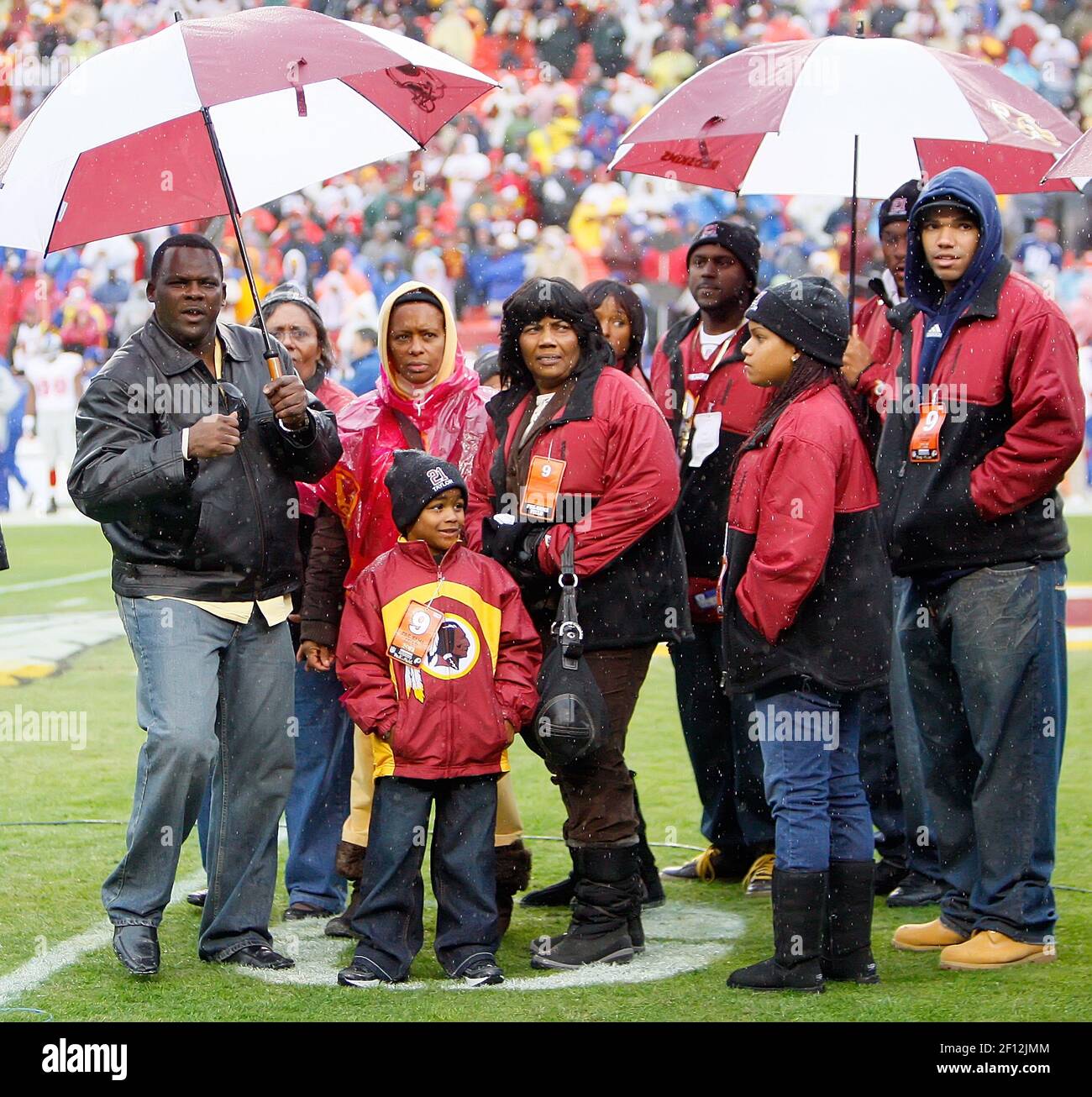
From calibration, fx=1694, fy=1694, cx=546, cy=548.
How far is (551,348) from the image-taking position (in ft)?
15.8

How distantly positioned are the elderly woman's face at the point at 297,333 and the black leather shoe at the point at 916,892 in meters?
2.61

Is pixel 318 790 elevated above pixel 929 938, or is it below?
above

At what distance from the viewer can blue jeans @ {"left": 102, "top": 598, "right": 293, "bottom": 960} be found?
452cm

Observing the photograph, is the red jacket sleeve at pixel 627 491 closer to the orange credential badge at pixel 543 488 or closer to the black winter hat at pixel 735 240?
the orange credential badge at pixel 543 488

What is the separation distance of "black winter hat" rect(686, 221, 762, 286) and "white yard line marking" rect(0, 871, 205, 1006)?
289 centimetres

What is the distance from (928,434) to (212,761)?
2.16 m

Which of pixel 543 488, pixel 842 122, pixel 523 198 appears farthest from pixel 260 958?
pixel 523 198

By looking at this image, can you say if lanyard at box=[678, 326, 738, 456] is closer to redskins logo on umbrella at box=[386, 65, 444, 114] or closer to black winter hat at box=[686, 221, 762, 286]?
black winter hat at box=[686, 221, 762, 286]

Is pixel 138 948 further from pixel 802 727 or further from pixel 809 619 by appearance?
pixel 809 619

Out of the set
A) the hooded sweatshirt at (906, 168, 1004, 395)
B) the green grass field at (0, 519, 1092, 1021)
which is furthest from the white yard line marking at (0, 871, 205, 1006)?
the hooded sweatshirt at (906, 168, 1004, 395)

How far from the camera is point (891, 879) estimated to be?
18.7ft

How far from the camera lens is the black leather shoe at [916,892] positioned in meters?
5.49
